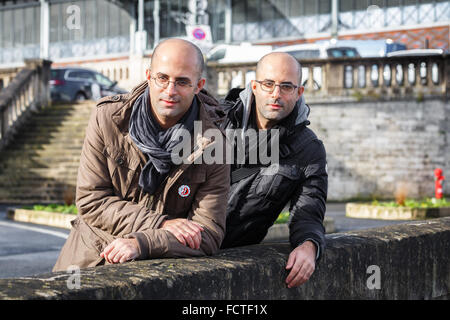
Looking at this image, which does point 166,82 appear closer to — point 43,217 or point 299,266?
point 299,266

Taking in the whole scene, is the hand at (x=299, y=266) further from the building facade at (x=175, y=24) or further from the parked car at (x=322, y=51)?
the building facade at (x=175, y=24)

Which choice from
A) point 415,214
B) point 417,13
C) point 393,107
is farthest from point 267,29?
point 415,214

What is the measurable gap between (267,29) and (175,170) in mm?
34581

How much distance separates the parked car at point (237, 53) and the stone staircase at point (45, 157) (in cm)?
499

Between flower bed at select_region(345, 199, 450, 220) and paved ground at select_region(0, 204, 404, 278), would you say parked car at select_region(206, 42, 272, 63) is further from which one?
paved ground at select_region(0, 204, 404, 278)

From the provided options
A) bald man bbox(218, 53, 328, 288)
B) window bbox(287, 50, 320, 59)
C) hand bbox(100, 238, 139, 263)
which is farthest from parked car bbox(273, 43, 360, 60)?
hand bbox(100, 238, 139, 263)

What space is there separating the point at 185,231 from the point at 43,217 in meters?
10.7

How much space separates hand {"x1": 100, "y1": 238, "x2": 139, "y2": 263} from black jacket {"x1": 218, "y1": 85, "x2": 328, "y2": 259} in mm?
850

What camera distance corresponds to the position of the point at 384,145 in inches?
870

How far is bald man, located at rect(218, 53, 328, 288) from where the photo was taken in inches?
147

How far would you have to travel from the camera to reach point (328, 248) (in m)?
3.98
